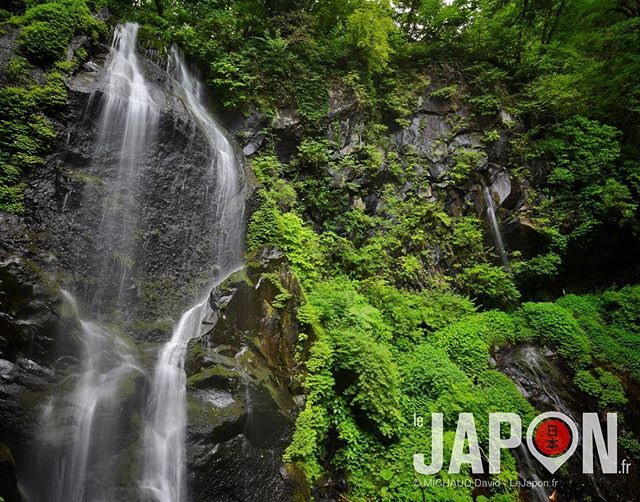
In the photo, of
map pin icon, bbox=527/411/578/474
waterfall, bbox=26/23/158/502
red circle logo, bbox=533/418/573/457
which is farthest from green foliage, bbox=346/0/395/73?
red circle logo, bbox=533/418/573/457

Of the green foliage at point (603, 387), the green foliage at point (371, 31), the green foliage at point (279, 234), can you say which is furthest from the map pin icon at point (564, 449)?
the green foliage at point (371, 31)

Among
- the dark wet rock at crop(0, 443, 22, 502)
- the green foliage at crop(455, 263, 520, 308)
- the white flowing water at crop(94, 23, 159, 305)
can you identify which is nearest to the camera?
the dark wet rock at crop(0, 443, 22, 502)

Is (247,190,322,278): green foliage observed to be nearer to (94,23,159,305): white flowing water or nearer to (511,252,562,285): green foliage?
(94,23,159,305): white flowing water

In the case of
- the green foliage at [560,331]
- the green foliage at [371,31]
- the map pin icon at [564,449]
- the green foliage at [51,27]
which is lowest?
the map pin icon at [564,449]

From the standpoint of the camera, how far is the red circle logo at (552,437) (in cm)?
602

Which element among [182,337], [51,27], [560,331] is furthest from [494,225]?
[51,27]

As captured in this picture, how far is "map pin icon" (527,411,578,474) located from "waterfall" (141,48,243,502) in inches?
237

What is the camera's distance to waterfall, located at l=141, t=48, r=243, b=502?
3.94 metres

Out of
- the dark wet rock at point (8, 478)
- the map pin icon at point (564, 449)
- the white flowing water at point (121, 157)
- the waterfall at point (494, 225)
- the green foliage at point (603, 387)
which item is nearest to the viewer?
the dark wet rock at point (8, 478)

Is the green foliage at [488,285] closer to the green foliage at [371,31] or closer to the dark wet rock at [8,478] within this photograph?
the green foliage at [371,31]

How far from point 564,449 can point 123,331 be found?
8159mm

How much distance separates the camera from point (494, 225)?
10430 mm

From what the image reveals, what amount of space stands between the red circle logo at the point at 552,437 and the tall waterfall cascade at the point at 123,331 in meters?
6.23

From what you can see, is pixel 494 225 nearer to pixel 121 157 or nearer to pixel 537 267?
pixel 537 267
